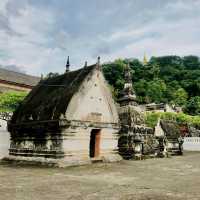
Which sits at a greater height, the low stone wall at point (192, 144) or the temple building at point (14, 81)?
the temple building at point (14, 81)

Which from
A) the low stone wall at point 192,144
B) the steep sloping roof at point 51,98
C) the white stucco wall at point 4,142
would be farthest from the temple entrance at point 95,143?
the low stone wall at point 192,144

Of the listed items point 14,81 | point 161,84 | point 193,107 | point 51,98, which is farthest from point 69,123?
point 161,84

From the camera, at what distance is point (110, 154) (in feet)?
67.3

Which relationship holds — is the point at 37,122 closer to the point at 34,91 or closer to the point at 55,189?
the point at 34,91

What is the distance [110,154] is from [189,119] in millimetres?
35627

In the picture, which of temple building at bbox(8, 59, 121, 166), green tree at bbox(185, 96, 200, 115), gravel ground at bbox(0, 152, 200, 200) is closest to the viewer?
gravel ground at bbox(0, 152, 200, 200)

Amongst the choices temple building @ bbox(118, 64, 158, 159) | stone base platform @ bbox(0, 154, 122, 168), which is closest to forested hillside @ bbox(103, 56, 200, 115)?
temple building @ bbox(118, 64, 158, 159)

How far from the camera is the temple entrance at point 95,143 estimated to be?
1986 centimetres

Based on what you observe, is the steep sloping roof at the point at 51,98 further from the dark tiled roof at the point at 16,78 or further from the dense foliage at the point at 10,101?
the dark tiled roof at the point at 16,78

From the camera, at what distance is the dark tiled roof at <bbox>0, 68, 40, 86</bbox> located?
56.3m

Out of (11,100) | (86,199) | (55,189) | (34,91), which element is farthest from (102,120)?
(11,100)

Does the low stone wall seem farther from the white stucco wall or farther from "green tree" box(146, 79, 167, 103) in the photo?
"green tree" box(146, 79, 167, 103)

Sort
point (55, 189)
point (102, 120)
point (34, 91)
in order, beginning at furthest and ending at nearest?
1. point (34, 91)
2. point (102, 120)
3. point (55, 189)

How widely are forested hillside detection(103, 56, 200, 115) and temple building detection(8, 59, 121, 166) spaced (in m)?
53.8
